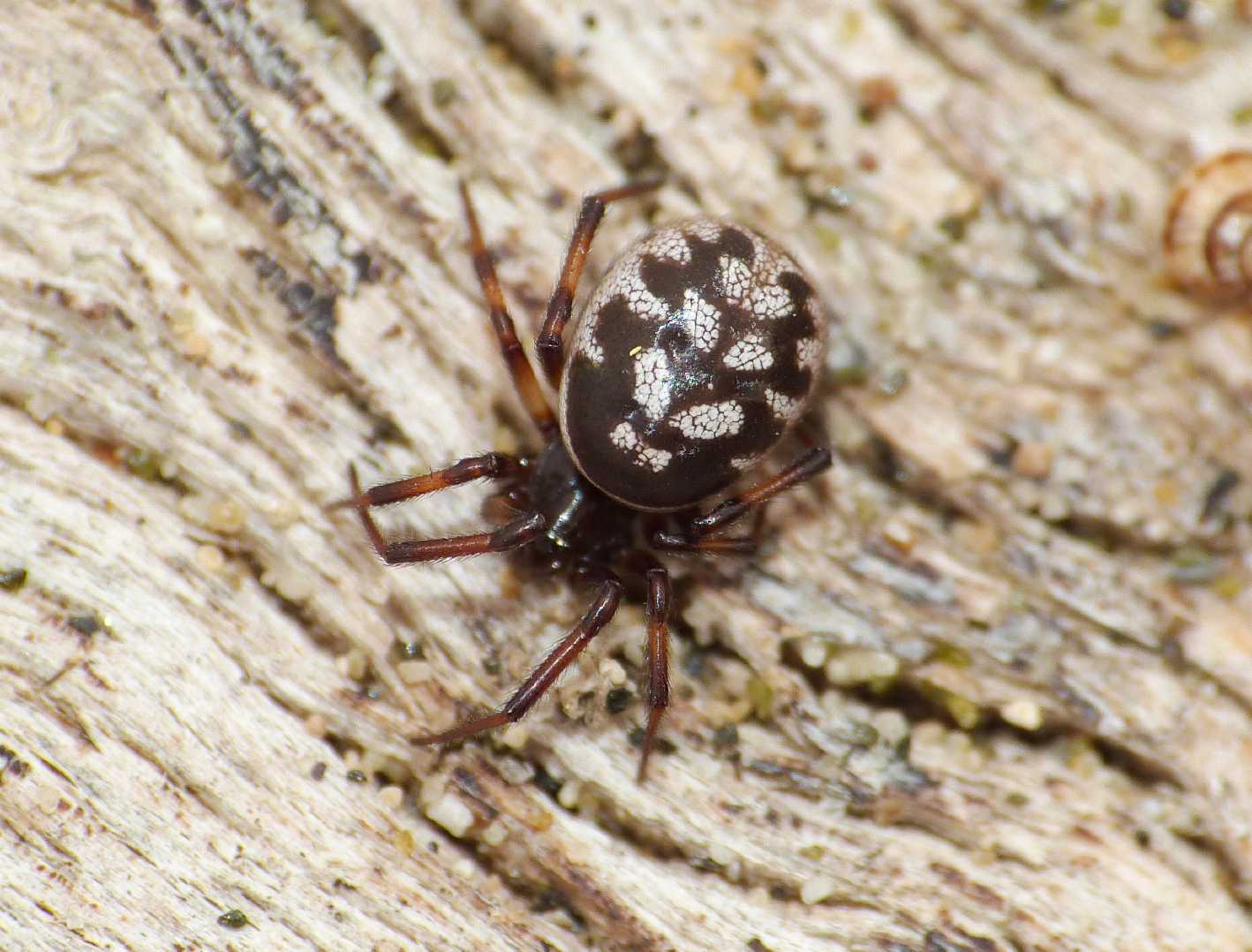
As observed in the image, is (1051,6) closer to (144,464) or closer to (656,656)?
(656,656)

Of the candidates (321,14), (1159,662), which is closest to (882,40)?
(321,14)

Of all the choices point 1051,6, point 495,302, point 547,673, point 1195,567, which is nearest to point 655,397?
point 495,302

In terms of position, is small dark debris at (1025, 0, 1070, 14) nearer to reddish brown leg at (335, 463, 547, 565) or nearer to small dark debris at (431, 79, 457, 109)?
small dark debris at (431, 79, 457, 109)

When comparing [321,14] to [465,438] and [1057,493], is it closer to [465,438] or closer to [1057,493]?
[465,438]

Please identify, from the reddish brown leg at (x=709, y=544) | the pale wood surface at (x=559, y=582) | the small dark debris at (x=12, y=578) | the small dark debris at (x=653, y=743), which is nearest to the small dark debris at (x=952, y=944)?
the pale wood surface at (x=559, y=582)

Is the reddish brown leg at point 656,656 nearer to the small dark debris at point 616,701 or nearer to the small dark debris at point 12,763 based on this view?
the small dark debris at point 616,701

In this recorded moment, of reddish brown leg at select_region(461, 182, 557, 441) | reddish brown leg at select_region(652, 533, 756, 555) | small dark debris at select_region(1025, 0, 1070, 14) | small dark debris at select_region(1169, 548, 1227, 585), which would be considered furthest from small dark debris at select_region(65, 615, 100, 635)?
small dark debris at select_region(1025, 0, 1070, 14)
